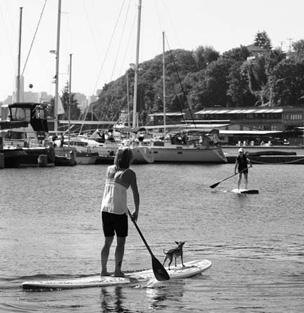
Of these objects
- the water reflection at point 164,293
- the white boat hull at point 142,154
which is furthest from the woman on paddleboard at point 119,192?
the white boat hull at point 142,154

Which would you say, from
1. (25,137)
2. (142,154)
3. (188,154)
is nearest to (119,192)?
(25,137)

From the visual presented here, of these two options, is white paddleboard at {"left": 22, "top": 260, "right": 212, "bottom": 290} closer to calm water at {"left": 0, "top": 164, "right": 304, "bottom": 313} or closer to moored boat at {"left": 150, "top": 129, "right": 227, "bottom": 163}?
calm water at {"left": 0, "top": 164, "right": 304, "bottom": 313}

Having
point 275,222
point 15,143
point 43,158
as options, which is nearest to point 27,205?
point 275,222

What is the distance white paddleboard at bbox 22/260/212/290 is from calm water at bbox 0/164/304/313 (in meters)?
0.16

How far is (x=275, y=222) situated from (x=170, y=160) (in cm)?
5753

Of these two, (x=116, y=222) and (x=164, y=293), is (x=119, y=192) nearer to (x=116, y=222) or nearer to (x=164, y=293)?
(x=116, y=222)

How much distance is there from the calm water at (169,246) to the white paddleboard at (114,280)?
0.16 m

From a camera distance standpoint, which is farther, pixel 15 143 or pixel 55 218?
pixel 15 143

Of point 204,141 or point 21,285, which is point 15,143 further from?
point 21,285

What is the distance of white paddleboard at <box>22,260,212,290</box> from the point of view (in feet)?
53.1

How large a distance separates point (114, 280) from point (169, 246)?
20.7ft

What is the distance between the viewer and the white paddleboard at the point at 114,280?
16188mm

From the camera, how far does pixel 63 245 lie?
22.8m

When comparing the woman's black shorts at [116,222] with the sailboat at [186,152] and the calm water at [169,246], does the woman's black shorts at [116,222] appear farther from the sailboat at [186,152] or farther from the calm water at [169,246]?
the sailboat at [186,152]
